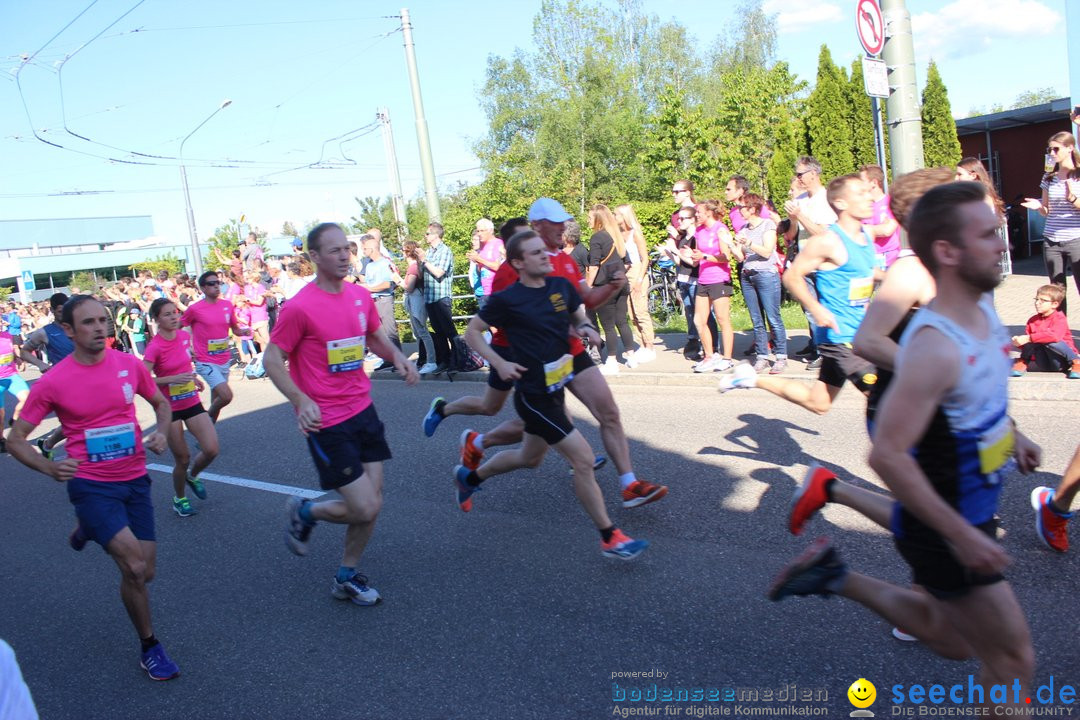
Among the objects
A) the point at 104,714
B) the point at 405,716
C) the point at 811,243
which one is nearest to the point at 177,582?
the point at 104,714

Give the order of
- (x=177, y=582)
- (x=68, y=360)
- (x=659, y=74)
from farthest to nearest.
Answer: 1. (x=659, y=74)
2. (x=177, y=582)
3. (x=68, y=360)

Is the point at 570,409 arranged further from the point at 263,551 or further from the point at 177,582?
the point at 177,582

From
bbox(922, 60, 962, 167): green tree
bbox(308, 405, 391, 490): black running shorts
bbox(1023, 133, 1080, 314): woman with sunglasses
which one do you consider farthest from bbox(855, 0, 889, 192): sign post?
bbox(922, 60, 962, 167): green tree

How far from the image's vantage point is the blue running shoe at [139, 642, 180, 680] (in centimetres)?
418

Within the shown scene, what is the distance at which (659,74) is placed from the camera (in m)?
49.1

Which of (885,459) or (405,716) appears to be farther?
(405,716)

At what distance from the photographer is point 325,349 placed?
4.74 metres

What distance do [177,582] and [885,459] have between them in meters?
4.61

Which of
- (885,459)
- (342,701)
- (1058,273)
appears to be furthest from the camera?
(1058,273)

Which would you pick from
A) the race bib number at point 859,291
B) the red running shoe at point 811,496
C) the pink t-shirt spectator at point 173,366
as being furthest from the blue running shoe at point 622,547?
the pink t-shirt spectator at point 173,366

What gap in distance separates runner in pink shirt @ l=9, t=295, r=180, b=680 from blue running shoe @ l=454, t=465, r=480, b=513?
1.81 m

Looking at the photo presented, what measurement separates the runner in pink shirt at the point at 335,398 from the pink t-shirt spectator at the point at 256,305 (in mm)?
12021

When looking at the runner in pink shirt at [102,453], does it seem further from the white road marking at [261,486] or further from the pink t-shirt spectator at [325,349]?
the white road marking at [261,486]

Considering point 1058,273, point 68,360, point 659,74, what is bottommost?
point 1058,273
